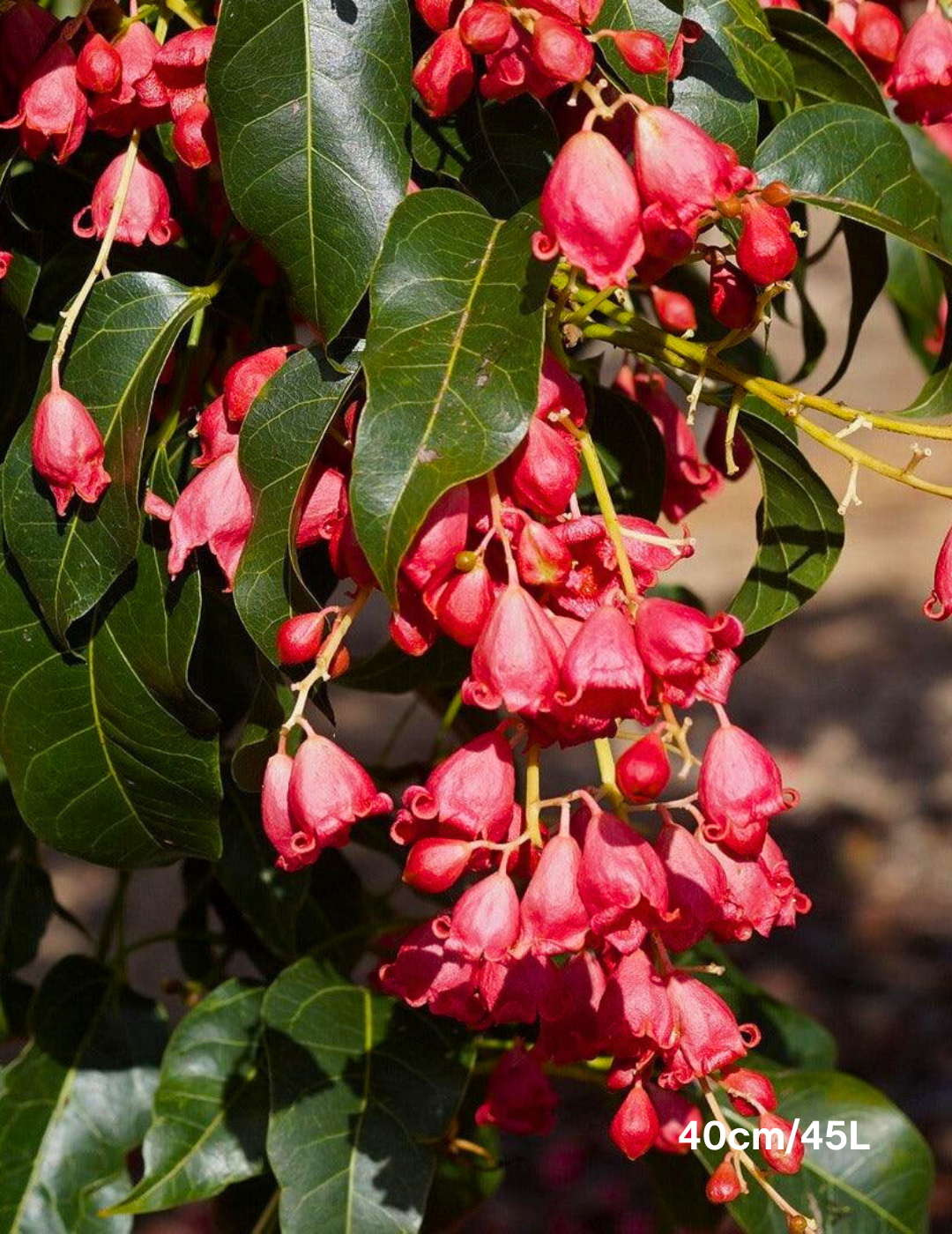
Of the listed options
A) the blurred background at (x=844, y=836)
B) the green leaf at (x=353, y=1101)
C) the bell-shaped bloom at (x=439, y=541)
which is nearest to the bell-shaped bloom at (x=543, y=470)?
the bell-shaped bloom at (x=439, y=541)

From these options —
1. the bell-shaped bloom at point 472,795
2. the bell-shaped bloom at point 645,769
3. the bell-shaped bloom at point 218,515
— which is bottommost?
the bell-shaped bloom at point 472,795

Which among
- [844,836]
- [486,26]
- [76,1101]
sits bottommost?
[844,836]

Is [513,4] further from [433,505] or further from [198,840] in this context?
[198,840]

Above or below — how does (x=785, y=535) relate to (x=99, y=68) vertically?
below

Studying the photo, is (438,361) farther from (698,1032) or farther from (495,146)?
(698,1032)

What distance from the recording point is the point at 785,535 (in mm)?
858

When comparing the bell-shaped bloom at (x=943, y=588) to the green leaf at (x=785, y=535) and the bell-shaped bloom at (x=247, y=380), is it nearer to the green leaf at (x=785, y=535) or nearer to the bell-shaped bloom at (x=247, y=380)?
the green leaf at (x=785, y=535)

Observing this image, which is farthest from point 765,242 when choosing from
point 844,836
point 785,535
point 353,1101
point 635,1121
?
point 844,836

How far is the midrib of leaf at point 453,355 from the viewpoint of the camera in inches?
25.6

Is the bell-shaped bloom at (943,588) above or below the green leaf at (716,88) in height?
below

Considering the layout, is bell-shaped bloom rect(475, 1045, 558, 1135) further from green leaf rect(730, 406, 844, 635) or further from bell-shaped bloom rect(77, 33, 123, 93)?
bell-shaped bloom rect(77, 33, 123, 93)

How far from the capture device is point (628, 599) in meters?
0.69

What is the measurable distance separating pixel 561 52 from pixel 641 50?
5 cm

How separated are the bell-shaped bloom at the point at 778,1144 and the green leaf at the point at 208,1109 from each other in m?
0.46
